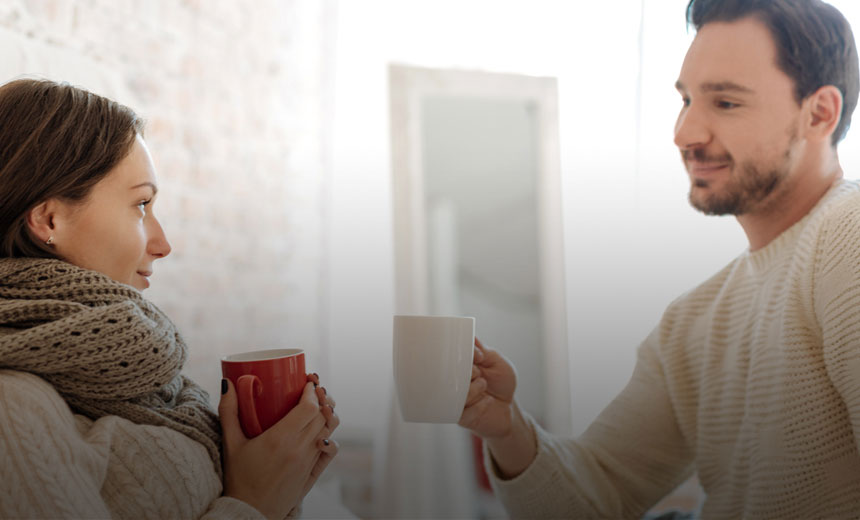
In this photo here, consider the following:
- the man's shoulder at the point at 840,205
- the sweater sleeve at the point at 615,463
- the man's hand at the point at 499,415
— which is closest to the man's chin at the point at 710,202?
the man's shoulder at the point at 840,205

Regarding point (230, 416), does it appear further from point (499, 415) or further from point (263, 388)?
point (499, 415)

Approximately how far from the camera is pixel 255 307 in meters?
1.92

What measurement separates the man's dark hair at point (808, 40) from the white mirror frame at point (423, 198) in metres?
1.12

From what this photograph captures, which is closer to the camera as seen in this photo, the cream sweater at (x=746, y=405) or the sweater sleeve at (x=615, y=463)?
the cream sweater at (x=746, y=405)

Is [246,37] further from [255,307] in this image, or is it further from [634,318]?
[634,318]

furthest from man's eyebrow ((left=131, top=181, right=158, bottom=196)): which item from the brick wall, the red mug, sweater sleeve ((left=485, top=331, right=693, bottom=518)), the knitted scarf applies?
sweater sleeve ((left=485, top=331, right=693, bottom=518))

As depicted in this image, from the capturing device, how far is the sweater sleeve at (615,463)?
3.42ft

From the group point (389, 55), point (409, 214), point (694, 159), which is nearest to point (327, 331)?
point (409, 214)

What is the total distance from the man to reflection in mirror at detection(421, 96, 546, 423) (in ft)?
3.76

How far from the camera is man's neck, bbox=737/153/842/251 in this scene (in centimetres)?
93

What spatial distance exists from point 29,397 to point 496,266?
6.18 feet

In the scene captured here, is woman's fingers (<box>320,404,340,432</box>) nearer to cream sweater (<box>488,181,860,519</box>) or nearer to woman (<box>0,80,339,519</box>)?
woman (<box>0,80,339,519</box>)

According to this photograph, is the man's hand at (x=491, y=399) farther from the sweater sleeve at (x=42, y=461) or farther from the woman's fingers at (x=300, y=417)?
the sweater sleeve at (x=42, y=461)

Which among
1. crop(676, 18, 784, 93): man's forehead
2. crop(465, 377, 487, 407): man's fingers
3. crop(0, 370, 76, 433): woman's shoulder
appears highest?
crop(676, 18, 784, 93): man's forehead
